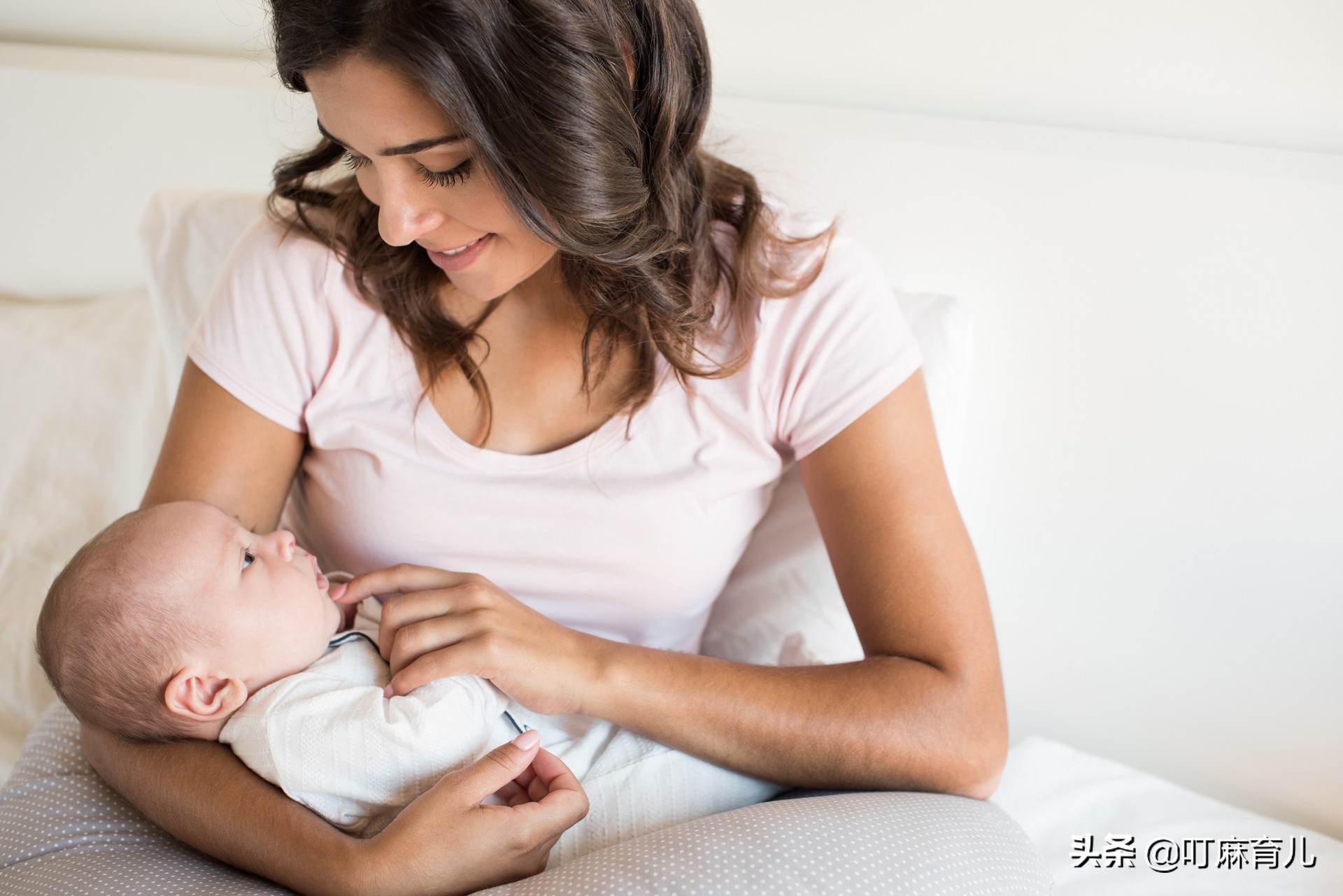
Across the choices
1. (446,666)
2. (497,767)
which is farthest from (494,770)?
(446,666)

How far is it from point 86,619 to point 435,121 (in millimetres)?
599

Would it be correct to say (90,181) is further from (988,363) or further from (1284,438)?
(1284,438)

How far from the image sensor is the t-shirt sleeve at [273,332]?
Answer: 1.22m

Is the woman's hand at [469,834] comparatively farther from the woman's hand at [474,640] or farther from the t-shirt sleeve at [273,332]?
the t-shirt sleeve at [273,332]

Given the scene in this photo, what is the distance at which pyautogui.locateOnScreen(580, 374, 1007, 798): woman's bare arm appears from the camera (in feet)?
3.58

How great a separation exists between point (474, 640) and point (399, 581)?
0.45ft

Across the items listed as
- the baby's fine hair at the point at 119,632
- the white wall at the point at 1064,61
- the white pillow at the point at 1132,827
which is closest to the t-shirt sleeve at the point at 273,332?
the baby's fine hair at the point at 119,632

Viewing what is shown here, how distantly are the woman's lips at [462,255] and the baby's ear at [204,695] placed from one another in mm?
489

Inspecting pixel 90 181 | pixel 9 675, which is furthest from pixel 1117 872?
pixel 90 181

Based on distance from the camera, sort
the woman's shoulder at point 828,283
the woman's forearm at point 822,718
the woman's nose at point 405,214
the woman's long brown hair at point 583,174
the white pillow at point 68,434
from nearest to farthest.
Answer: the woman's long brown hair at point 583,174 → the woman's nose at point 405,214 → the woman's forearm at point 822,718 → the woman's shoulder at point 828,283 → the white pillow at point 68,434

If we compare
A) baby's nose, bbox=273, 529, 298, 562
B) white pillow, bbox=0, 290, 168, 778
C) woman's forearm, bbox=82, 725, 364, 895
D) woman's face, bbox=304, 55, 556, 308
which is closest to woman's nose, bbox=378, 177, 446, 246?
woman's face, bbox=304, 55, 556, 308

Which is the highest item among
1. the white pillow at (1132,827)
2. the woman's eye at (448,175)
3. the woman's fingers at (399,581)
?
the woman's eye at (448,175)

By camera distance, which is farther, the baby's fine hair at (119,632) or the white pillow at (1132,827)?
the white pillow at (1132,827)

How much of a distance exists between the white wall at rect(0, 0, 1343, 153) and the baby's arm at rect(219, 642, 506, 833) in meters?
1.02
